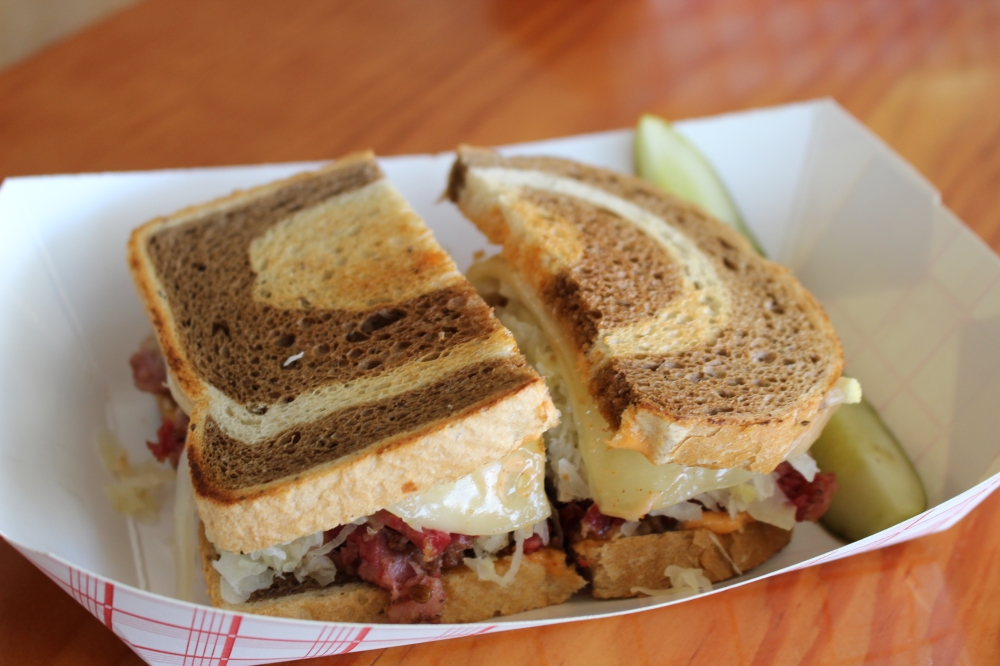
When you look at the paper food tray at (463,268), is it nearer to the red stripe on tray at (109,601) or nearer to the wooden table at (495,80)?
the red stripe on tray at (109,601)

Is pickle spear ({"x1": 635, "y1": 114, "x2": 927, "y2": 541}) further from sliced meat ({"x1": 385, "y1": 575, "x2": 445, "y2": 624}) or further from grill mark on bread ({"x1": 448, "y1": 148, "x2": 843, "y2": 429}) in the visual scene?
sliced meat ({"x1": 385, "y1": 575, "x2": 445, "y2": 624})

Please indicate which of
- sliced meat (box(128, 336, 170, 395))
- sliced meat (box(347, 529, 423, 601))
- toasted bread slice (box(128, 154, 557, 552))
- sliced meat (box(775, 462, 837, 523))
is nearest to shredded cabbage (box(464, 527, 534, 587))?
sliced meat (box(347, 529, 423, 601))

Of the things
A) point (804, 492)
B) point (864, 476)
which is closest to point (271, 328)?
point (804, 492)

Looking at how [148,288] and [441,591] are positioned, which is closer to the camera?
[441,591]

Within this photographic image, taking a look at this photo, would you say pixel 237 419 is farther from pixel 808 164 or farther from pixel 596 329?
pixel 808 164

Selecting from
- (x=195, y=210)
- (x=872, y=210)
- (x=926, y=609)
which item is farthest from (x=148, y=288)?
(x=872, y=210)

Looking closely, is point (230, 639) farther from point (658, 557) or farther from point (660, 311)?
point (660, 311)

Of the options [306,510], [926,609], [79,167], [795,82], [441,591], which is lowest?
[926,609]
